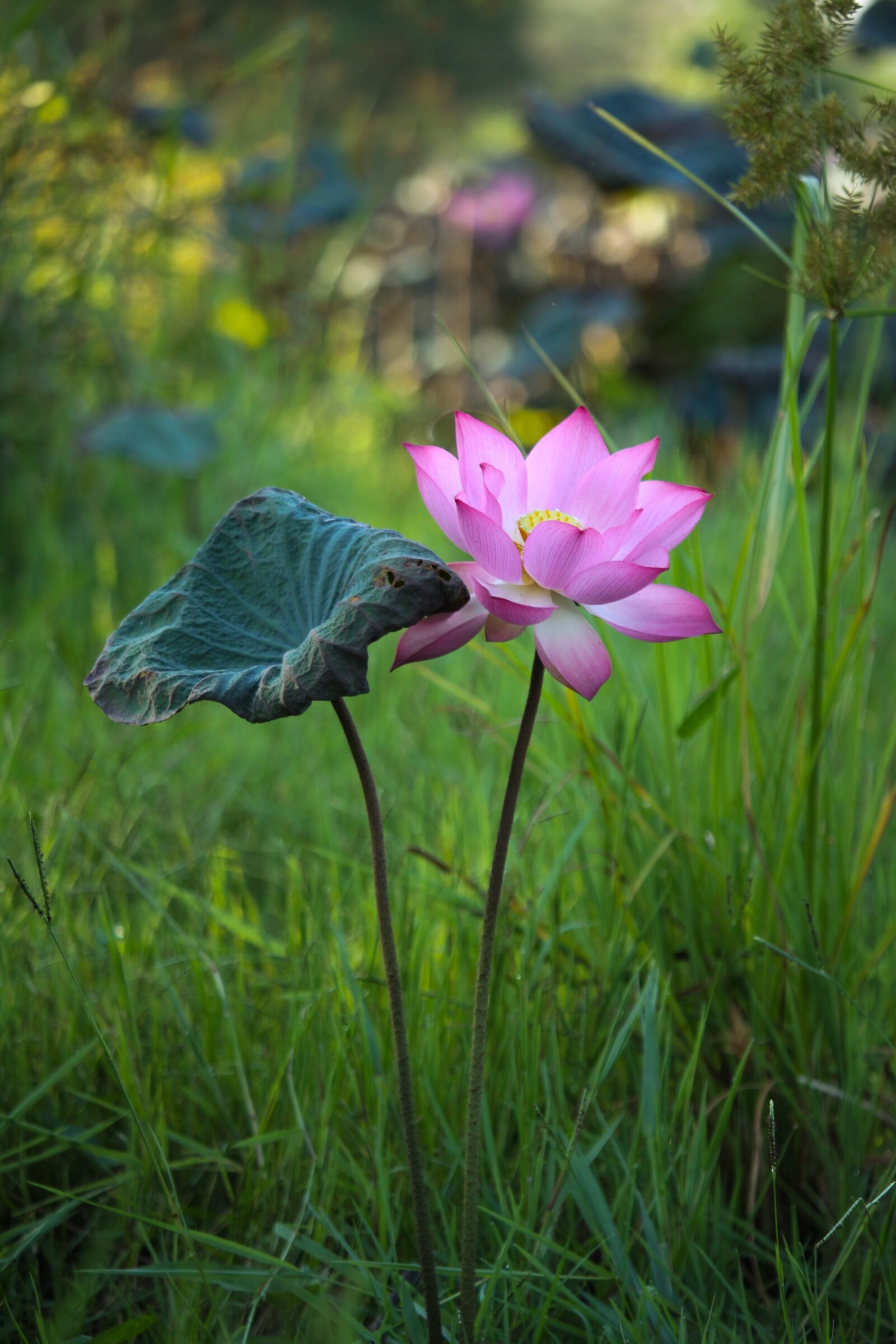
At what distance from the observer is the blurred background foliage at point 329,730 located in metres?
0.76

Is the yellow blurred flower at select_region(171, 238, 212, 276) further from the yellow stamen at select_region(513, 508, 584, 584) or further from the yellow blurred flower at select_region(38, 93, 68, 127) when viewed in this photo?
the yellow stamen at select_region(513, 508, 584, 584)

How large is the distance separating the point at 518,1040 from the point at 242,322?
3.21 meters

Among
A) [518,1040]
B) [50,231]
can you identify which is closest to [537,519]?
[518,1040]

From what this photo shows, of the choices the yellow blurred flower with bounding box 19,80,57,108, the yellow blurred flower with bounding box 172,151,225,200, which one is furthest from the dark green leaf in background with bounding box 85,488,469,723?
the yellow blurred flower with bounding box 172,151,225,200

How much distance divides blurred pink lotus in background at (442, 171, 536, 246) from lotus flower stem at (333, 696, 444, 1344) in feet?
14.6

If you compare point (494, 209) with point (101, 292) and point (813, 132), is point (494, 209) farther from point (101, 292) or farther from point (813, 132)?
point (813, 132)

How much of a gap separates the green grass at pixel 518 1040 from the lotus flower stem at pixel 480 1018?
30mm

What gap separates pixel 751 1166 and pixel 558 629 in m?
0.50

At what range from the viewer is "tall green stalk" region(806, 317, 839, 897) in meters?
0.67

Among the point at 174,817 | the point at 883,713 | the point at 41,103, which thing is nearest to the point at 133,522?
the point at 41,103

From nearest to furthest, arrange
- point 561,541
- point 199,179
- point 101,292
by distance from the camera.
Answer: point 561,541
point 101,292
point 199,179

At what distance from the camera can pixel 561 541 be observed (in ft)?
1.57

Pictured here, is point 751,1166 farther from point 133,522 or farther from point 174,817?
point 133,522

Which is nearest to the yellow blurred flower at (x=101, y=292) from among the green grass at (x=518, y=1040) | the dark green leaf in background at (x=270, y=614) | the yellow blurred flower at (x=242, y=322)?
the yellow blurred flower at (x=242, y=322)
